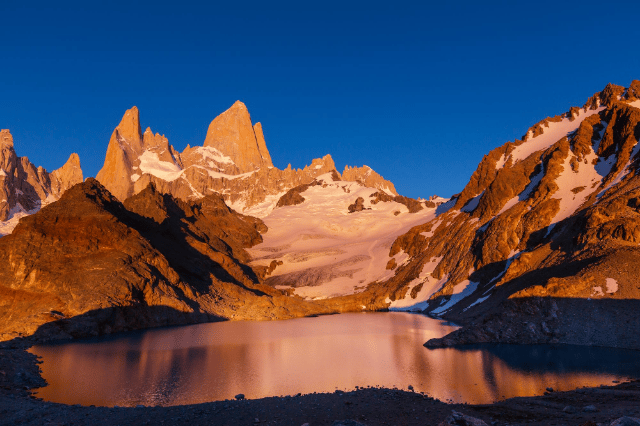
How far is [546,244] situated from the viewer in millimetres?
65062

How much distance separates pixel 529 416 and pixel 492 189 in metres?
94.5

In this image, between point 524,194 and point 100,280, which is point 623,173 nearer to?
point 524,194

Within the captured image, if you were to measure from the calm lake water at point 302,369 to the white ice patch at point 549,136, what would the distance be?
83691mm

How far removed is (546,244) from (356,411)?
183 ft

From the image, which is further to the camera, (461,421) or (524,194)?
(524,194)

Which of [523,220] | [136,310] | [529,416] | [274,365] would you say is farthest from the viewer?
[523,220]

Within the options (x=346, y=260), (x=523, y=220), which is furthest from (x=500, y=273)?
(x=346, y=260)

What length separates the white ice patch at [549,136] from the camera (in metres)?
115

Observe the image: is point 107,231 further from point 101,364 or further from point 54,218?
point 101,364

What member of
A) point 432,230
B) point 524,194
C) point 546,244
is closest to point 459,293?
point 546,244

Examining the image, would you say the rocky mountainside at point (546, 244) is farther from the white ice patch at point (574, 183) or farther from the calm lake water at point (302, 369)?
the calm lake water at point (302, 369)

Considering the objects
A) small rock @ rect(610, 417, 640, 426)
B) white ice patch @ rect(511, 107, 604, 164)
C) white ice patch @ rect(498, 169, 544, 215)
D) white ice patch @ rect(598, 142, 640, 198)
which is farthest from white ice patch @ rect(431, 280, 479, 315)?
small rock @ rect(610, 417, 640, 426)

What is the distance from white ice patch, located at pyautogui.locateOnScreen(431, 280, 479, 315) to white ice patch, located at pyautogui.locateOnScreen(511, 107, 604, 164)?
47.1 m

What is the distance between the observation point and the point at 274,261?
173250mm
